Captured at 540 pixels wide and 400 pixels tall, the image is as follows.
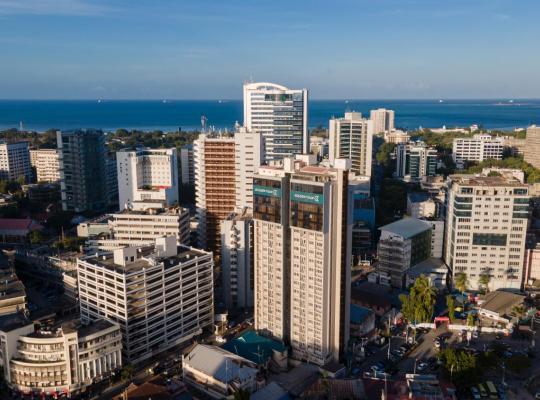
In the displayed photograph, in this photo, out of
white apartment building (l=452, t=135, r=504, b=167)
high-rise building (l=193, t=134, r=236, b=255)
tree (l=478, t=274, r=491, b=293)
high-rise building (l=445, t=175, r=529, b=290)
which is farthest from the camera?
white apartment building (l=452, t=135, r=504, b=167)

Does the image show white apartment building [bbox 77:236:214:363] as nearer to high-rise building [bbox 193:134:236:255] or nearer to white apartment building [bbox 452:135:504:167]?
high-rise building [bbox 193:134:236:255]

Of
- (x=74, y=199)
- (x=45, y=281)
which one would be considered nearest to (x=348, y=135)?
(x=74, y=199)

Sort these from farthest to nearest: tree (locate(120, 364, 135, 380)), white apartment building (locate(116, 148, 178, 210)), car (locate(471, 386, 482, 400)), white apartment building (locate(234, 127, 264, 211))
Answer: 1. white apartment building (locate(116, 148, 178, 210))
2. white apartment building (locate(234, 127, 264, 211))
3. tree (locate(120, 364, 135, 380))
4. car (locate(471, 386, 482, 400))

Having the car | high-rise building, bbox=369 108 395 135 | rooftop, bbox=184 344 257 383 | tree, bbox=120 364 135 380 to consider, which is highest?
high-rise building, bbox=369 108 395 135

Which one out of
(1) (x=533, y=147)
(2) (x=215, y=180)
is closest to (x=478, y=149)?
(1) (x=533, y=147)

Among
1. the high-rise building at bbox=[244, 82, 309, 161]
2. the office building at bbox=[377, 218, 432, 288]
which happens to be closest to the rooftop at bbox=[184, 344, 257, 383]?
the office building at bbox=[377, 218, 432, 288]

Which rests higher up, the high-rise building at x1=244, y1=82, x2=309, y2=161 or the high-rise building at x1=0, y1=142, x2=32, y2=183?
the high-rise building at x1=244, y1=82, x2=309, y2=161

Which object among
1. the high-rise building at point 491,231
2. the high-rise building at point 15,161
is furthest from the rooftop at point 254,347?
the high-rise building at point 15,161
